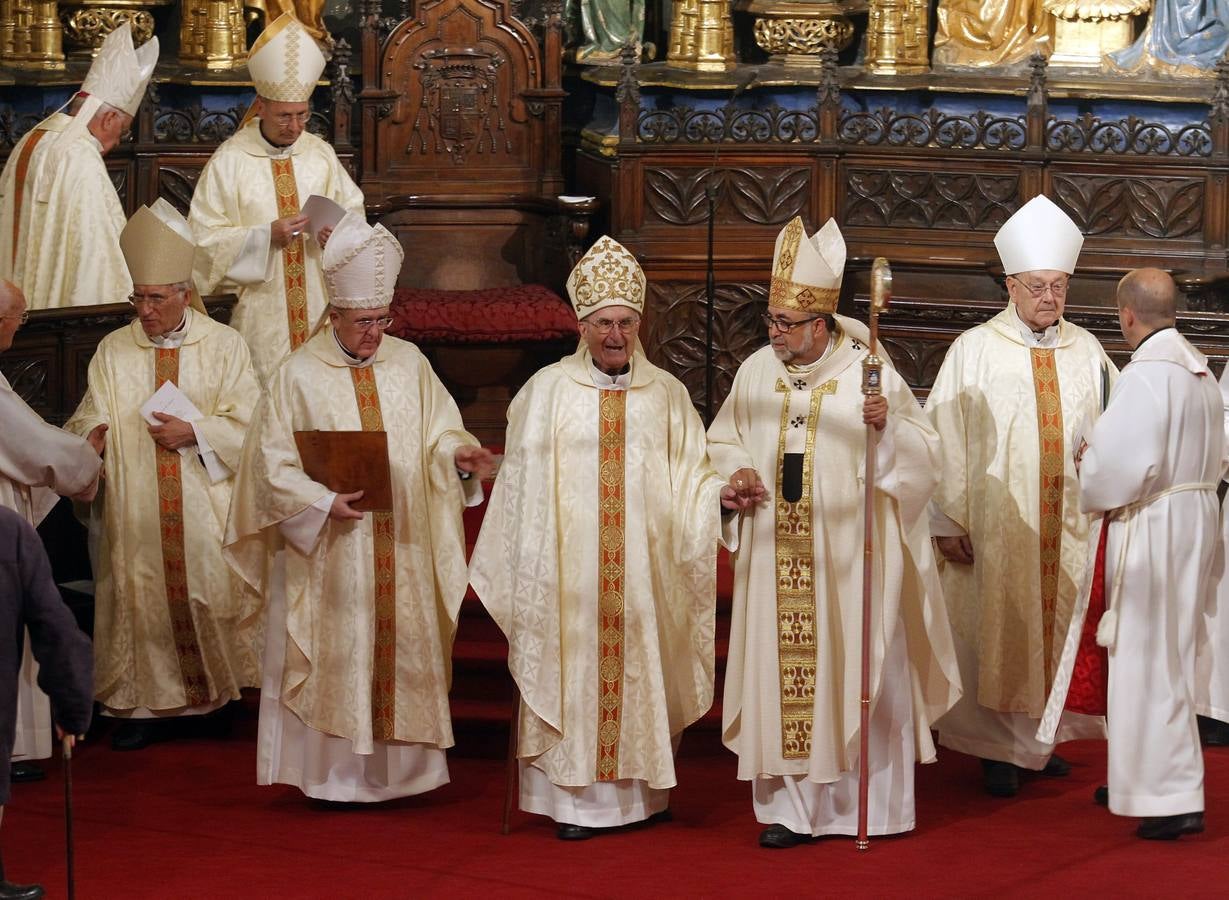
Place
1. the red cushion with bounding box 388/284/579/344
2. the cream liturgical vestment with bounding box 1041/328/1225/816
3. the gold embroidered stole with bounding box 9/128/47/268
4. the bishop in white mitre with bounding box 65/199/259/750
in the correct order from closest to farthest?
the cream liturgical vestment with bounding box 1041/328/1225/816 < the bishop in white mitre with bounding box 65/199/259/750 < the gold embroidered stole with bounding box 9/128/47/268 < the red cushion with bounding box 388/284/579/344

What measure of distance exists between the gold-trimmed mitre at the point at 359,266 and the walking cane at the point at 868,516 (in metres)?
1.76

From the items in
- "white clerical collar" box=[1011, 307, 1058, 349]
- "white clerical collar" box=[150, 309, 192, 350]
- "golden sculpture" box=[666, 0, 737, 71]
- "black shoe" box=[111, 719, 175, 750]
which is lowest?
"black shoe" box=[111, 719, 175, 750]

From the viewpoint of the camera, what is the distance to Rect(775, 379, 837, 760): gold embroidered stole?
7.57m

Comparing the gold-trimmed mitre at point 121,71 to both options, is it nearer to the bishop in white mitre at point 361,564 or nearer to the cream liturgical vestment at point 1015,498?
the bishop in white mitre at point 361,564

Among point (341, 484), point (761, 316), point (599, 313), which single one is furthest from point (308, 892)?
point (761, 316)

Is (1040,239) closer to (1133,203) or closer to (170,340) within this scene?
(170,340)

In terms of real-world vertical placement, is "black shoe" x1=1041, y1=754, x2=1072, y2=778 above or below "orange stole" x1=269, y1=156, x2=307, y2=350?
below

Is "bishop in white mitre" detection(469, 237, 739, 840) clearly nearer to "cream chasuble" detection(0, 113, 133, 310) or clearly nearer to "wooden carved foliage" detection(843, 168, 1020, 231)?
"cream chasuble" detection(0, 113, 133, 310)

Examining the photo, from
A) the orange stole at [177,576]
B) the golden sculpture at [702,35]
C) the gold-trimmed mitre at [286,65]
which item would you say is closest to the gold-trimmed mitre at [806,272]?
the orange stole at [177,576]

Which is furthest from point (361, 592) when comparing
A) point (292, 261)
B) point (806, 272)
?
point (292, 261)

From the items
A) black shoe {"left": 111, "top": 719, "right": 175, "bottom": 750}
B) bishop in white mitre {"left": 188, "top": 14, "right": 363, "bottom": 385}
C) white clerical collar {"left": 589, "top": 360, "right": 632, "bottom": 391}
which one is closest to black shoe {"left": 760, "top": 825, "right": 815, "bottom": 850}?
white clerical collar {"left": 589, "top": 360, "right": 632, "bottom": 391}

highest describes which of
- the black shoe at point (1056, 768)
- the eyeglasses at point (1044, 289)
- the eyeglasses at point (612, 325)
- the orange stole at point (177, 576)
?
the eyeglasses at point (1044, 289)

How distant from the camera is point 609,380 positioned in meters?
7.69

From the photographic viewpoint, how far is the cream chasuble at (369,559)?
25.8ft
